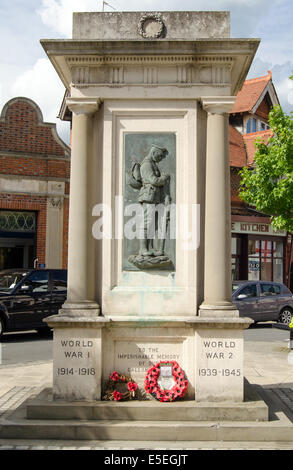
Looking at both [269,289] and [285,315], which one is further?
[285,315]

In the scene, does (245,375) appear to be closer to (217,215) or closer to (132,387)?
(132,387)

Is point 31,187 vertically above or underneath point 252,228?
above

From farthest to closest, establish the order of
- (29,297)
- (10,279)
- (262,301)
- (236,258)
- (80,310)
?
(236,258)
(262,301)
(10,279)
(29,297)
(80,310)

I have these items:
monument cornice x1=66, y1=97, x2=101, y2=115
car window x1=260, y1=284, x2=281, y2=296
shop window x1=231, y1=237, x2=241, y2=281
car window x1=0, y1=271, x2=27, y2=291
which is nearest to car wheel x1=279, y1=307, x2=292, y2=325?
car window x1=260, y1=284, x2=281, y2=296

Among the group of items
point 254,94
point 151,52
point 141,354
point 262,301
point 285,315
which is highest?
point 254,94

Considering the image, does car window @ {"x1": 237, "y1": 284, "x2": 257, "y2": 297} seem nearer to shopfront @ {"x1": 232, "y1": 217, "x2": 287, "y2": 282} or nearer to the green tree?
the green tree

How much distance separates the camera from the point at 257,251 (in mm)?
27000

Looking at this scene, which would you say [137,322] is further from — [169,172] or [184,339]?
[169,172]

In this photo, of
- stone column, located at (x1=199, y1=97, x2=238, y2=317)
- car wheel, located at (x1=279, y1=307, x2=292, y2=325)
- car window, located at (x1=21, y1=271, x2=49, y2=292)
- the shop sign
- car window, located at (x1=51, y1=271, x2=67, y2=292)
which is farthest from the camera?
the shop sign

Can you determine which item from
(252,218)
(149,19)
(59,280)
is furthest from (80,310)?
(252,218)

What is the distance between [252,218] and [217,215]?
66.5 feet

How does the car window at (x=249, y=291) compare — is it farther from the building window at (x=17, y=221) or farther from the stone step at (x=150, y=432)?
the stone step at (x=150, y=432)

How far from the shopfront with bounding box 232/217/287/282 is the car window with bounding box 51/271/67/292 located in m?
12.8

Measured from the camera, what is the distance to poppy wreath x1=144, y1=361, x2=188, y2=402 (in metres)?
6.19
